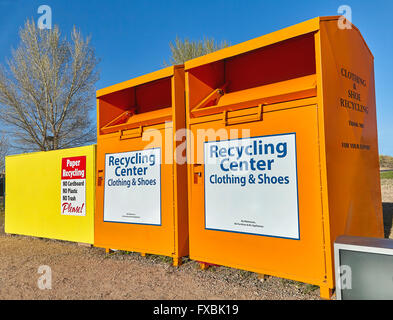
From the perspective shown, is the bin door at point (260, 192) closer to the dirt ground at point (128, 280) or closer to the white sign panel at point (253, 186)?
the white sign panel at point (253, 186)

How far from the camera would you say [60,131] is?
1411 cm

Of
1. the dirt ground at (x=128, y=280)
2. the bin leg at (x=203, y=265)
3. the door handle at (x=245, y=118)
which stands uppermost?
the door handle at (x=245, y=118)

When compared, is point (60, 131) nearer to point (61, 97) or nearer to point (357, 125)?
point (61, 97)

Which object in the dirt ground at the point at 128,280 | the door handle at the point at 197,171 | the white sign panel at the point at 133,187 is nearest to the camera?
the dirt ground at the point at 128,280

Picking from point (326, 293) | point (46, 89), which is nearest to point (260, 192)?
point (326, 293)

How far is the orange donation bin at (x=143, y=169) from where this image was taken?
416 centimetres

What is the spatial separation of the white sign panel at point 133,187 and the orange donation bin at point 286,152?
0.64 meters

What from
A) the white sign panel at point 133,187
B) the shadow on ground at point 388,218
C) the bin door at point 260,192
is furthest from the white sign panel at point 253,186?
the shadow on ground at point 388,218

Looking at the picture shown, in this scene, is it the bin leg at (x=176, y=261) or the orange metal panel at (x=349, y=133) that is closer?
the orange metal panel at (x=349, y=133)

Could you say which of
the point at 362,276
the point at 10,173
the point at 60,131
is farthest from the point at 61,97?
the point at 362,276

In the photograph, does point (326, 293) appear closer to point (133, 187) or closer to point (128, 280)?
point (128, 280)

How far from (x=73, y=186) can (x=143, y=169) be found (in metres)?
2.10

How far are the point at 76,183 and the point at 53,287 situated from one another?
251 cm

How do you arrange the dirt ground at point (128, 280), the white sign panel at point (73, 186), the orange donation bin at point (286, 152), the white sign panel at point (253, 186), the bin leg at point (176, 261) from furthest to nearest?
the white sign panel at point (73, 186) < the bin leg at point (176, 261) < the dirt ground at point (128, 280) < the white sign panel at point (253, 186) < the orange donation bin at point (286, 152)
